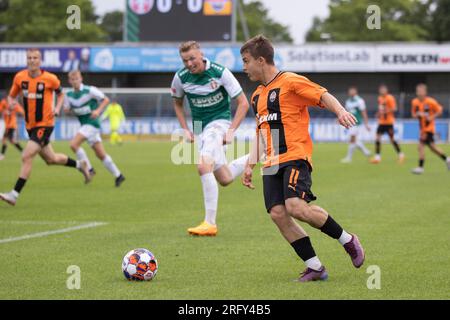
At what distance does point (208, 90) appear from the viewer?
10.5 metres

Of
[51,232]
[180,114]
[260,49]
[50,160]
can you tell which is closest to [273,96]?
[260,49]

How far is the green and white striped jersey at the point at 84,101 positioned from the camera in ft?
57.8

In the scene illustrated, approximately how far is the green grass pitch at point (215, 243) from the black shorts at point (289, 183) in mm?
677

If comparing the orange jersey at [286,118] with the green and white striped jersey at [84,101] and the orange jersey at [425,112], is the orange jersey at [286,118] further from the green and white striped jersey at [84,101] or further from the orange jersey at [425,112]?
the orange jersey at [425,112]

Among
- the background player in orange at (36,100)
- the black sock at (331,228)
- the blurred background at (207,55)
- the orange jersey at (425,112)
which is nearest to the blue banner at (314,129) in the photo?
the blurred background at (207,55)

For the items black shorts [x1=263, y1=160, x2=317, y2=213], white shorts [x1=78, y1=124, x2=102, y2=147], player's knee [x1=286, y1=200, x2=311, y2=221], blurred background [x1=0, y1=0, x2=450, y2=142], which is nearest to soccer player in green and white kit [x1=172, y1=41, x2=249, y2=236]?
black shorts [x1=263, y1=160, x2=317, y2=213]

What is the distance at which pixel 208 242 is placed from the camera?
9406 mm

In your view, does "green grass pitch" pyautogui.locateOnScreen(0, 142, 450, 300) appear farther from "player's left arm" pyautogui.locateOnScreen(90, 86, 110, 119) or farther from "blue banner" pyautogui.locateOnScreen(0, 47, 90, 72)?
"blue banner" pyautogui.locateOnScreen(0, 47, 90, 72)

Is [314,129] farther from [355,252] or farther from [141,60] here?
[355,252]

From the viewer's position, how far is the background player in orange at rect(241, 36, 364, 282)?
6.99 metres

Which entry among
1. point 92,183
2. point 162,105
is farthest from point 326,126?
point 92,183

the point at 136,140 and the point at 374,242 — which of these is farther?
the point at 136,140
